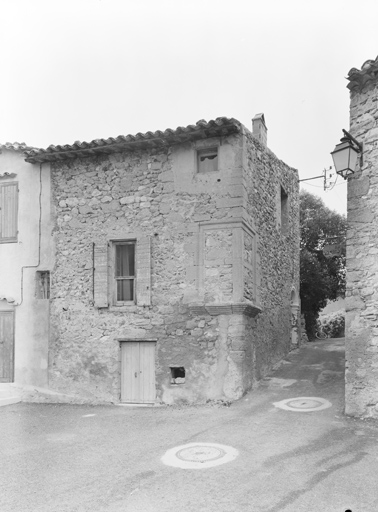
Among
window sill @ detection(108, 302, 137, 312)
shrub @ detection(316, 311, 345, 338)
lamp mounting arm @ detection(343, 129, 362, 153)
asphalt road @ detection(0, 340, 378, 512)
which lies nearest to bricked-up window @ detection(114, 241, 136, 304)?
window sill @ detection(108, 302, 137, 312)

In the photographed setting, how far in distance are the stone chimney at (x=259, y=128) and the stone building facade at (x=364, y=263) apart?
5191 millimetres

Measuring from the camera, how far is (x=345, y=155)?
9.30 metres

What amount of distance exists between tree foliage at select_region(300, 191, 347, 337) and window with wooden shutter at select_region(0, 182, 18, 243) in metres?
11.7

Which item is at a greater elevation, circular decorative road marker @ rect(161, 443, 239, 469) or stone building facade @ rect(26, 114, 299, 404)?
stone building facade @ rect(26, 114, 299, 404)

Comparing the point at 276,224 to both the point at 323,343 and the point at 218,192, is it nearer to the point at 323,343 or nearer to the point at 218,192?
the point at 218,192

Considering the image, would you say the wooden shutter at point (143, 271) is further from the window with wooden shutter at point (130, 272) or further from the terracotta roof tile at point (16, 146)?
the terracotta roof tile at point (16, 146)

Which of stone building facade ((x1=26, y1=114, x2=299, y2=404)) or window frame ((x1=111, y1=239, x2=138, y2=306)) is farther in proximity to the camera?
window frame ((x1=111, y1=239, x2=138, y2=306))

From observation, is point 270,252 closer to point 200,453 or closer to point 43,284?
point 43,284

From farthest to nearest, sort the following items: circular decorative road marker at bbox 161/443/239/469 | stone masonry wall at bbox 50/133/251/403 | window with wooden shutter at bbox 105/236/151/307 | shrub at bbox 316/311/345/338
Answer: shrub at bbox 316/311/345/338 < window with wooden shutter at bbox 105/236/151/307 < stone masonry wall at bbox 50/133/251/403 < circular decorative road marker at bbox 161/443/239/469

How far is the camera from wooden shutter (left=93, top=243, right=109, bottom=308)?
12547mm

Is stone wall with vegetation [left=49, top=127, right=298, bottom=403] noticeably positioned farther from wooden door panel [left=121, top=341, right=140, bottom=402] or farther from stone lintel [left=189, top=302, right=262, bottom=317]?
wooden door panel [left=121, top=341, right=140, bottom=402]

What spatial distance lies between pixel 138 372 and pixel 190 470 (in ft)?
16.9

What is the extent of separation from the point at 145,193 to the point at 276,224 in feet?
15.3

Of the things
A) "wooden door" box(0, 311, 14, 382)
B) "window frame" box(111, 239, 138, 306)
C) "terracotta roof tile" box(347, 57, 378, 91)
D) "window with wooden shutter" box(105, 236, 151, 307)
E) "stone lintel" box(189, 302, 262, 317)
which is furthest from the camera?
"wooden door" box(0, 311, 14, 382)
